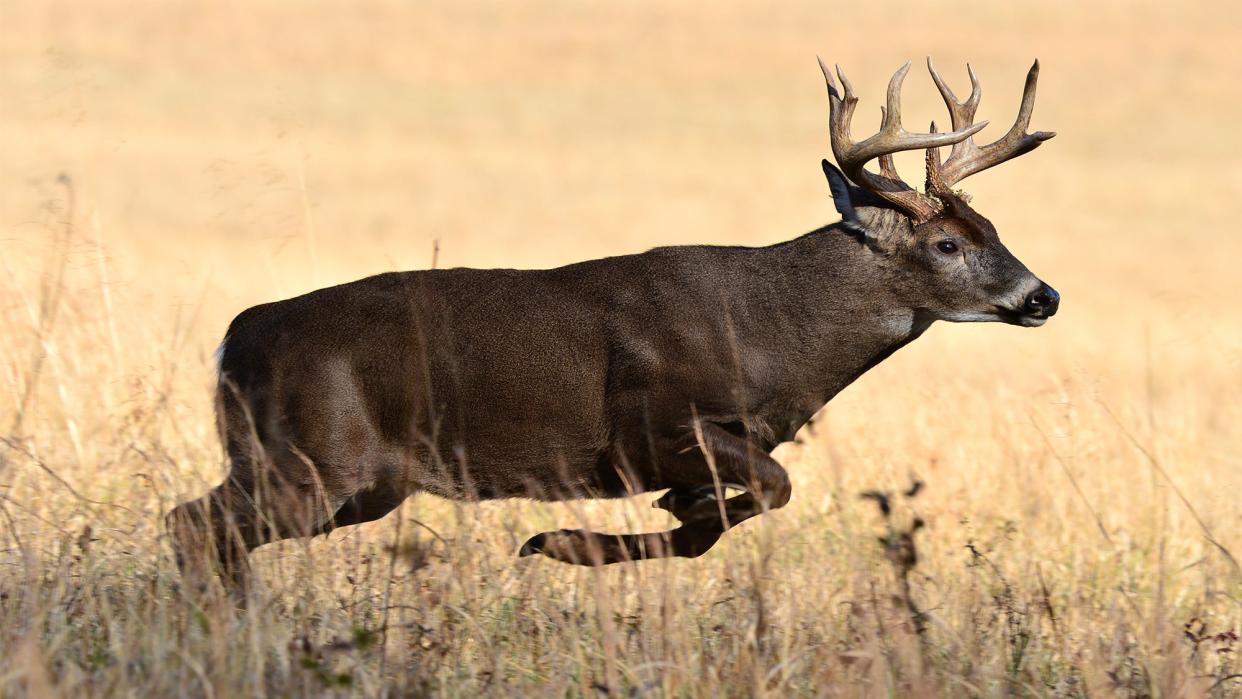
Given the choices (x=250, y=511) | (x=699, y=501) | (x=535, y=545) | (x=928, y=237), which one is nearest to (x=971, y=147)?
(x=928, y=237)

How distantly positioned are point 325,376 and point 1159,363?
12065 millimetres

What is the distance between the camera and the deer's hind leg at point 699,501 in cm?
606

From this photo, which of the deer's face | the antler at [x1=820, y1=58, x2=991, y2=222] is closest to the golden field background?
the deer's face

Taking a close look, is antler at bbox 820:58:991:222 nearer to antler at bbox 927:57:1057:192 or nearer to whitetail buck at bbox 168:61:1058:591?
Answer: whitetail buck at bbox 168:61:1058:591

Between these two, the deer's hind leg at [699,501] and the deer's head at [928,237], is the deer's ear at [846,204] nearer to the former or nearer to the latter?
the deer's head at [928,237]

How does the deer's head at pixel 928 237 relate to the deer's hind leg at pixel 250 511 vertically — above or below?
above

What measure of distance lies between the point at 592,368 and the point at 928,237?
1.55m

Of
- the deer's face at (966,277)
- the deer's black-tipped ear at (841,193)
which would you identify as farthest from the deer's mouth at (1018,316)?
the deer's black-tipped ear at (841,193)

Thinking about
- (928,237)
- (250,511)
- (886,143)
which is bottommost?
(250,511)

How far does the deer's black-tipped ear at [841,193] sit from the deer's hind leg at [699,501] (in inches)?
45.8

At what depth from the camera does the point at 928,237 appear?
7121mm

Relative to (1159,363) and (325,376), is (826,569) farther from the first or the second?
(1159,363)

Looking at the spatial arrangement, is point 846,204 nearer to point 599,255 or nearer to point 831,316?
point 831,316

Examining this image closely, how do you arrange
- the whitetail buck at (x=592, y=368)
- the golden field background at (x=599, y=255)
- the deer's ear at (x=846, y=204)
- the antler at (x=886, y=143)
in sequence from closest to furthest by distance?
the golden field background at (x=599, y=255) → the whitetail buck at (x=592, y=368) → the antler at (x=886, y=143) → the deer's ear at (x=846, y=204)
